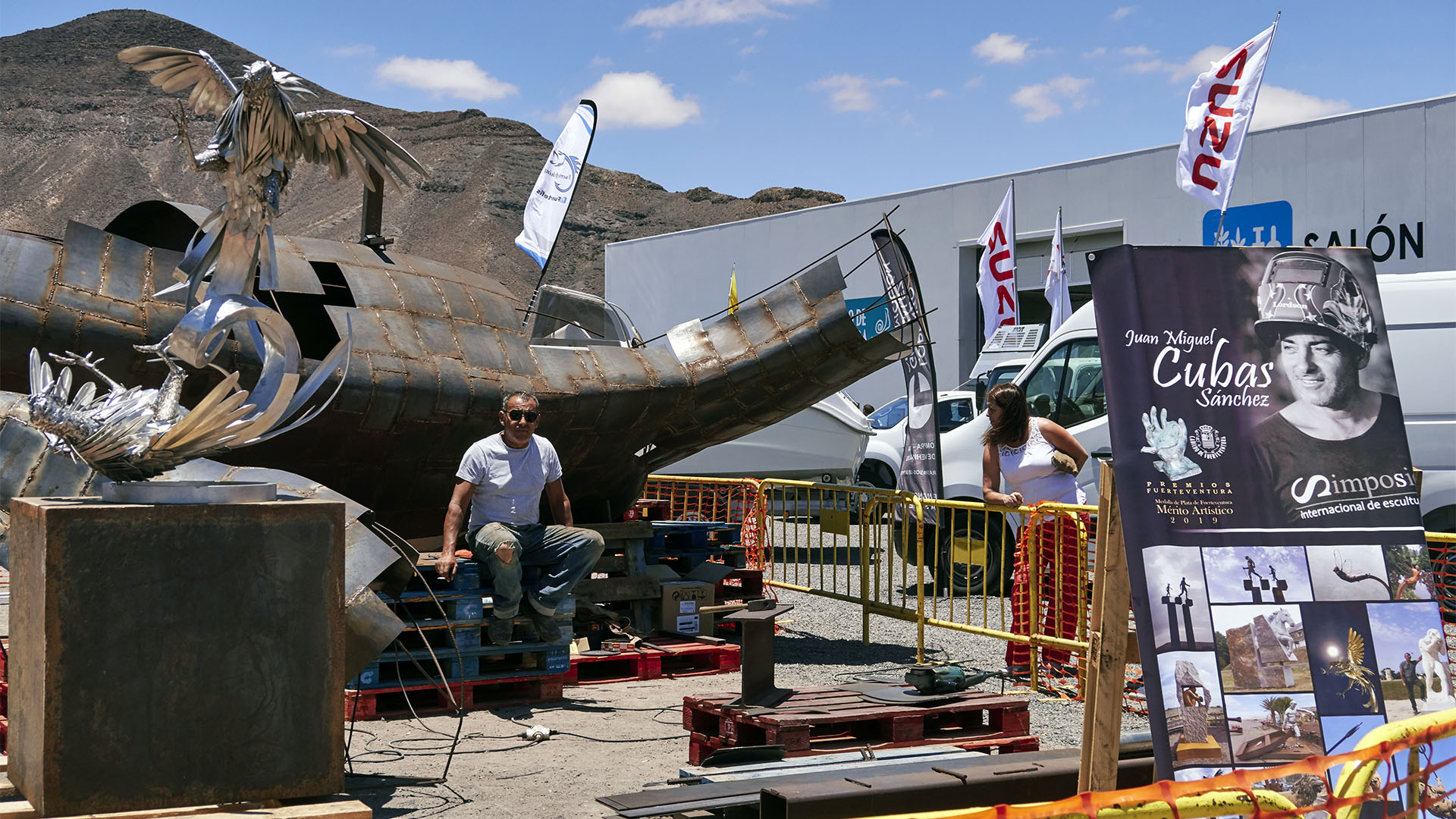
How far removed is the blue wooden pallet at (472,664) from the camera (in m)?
7.04

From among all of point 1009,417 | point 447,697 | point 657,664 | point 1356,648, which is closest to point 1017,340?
point 1009,417

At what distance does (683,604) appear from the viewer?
8977 millimetres

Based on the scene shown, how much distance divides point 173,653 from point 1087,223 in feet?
66.0

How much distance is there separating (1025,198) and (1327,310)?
19877mm

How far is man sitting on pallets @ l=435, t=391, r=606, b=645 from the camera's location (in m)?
7.41

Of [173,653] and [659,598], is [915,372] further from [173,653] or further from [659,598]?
[173,653]

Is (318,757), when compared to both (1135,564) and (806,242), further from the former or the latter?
(806,242)

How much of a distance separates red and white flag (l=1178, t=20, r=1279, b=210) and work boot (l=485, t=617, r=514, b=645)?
770 centimetres

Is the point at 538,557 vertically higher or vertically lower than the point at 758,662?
higher

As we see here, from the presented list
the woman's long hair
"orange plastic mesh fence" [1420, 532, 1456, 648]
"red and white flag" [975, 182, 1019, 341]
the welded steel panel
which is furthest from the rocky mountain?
the woman's long hair

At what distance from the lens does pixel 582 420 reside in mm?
8977

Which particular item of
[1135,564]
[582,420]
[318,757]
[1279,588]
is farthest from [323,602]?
[582,420]

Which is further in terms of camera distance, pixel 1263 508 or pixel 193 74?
pixel 193 74

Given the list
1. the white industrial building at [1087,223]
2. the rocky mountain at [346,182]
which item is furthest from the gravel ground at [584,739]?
the rocky mountain at [346,182]
